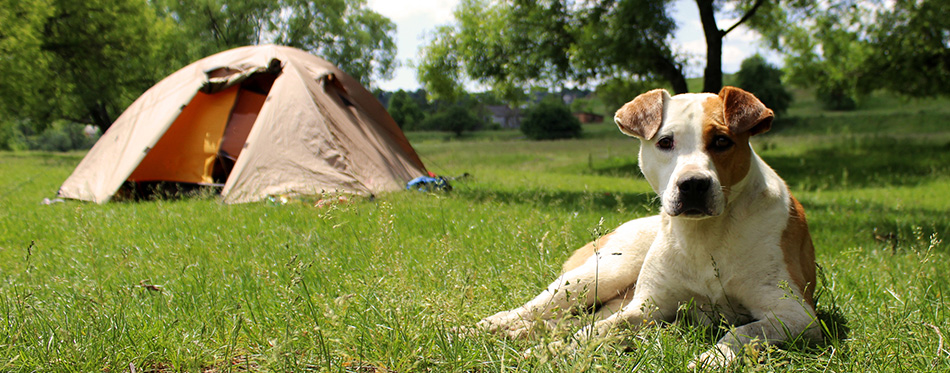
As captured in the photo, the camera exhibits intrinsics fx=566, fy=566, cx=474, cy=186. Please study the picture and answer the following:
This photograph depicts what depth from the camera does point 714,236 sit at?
7.31 feet

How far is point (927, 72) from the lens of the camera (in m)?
16.6

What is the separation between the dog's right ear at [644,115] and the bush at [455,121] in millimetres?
44633

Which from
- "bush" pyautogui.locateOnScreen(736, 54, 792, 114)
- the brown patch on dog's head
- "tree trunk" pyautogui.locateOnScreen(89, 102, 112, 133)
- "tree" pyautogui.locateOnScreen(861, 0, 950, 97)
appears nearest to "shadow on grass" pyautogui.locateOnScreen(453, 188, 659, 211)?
the brown patch on dog's head

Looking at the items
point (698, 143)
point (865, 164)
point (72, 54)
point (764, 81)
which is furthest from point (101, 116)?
point (764, 81)

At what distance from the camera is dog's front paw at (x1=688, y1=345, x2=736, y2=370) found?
1.72 m

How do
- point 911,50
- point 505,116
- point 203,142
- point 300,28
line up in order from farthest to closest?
point 505,116, point 300,28, point 911,50, point 203,142

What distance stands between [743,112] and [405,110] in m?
54.4

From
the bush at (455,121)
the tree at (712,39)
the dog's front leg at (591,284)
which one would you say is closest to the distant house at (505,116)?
the bush at (455,121)

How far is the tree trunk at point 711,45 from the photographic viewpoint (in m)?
13.4

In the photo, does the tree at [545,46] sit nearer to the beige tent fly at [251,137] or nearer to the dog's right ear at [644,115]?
the beige tent fly at [251,137]

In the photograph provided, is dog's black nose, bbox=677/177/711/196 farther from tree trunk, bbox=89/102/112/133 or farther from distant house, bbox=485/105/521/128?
distant house, bbox=485/105/521/128

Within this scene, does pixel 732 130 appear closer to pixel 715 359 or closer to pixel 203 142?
pixel 715 359

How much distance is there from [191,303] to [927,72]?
20650 millimetres

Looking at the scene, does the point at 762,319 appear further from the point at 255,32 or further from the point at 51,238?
the point at 255,32
